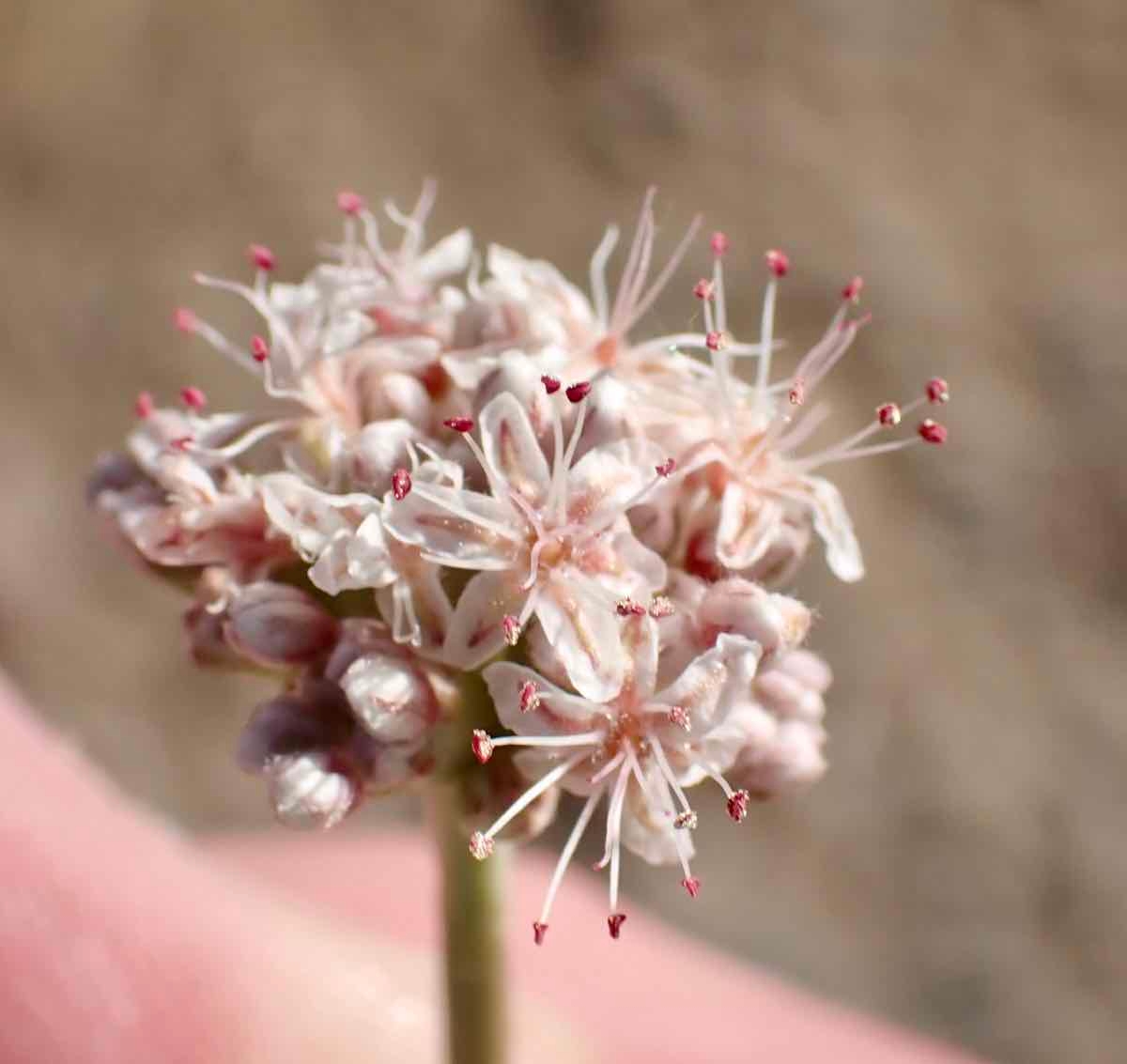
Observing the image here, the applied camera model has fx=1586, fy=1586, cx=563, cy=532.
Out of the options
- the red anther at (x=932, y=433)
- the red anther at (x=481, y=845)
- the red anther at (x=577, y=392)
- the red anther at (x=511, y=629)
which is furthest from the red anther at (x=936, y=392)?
the red anther at (x=481, y=845)

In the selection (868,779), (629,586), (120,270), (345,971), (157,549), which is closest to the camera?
(629,586)

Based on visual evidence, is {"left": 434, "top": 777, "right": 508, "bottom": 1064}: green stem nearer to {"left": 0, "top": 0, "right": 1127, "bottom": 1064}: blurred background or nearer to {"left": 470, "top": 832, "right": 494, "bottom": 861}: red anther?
{"left": 470, "top": 832, "right": 494, "bottom": 861}: red anther

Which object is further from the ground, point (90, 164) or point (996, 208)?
point (996, 208)

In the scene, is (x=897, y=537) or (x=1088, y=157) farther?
(x=1088, y=157)

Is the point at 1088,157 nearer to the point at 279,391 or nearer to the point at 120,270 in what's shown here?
the point at 120,270

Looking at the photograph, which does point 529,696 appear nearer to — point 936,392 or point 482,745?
point 482,745

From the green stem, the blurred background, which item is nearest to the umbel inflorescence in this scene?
the green stem

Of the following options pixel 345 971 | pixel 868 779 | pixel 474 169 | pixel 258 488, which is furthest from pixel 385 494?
pixel 474 169
